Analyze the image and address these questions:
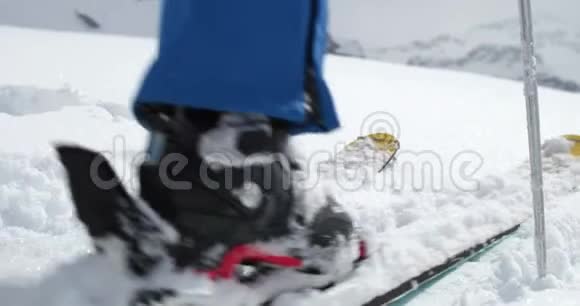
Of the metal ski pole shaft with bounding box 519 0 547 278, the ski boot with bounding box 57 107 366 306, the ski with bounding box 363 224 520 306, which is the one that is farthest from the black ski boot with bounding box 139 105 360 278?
the metal ski pole shaft with bounding box 519 0 547 278

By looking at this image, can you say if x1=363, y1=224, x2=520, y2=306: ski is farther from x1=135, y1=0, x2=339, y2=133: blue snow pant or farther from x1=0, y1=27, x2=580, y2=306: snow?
x1=135, y1=0, x2=339, y2=133: blue snow pant

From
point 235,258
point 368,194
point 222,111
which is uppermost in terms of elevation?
point 222,111

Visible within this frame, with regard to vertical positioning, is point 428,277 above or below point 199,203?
below

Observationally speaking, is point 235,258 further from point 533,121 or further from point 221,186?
point 533,121

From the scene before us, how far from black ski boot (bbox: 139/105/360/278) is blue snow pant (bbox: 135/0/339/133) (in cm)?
2

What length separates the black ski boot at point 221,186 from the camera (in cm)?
59

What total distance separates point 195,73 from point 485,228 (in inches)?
25.3

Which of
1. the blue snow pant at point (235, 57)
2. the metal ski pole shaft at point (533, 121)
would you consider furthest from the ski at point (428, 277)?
the blue snow pant at point (235, 57)

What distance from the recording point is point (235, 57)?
60 cm

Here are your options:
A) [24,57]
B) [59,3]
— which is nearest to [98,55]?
[24,57]

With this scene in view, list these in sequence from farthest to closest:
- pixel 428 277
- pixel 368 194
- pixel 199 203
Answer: pixel 368 194 < pixel 428 277 < pixel 199 203

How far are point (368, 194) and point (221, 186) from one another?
87cm

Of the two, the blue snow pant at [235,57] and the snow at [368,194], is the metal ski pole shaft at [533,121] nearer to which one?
the snow at [368,194]

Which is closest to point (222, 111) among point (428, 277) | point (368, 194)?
point (428, 277)
